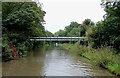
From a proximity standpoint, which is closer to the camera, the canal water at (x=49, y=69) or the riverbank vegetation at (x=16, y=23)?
the canal water at (x=49, y=69)

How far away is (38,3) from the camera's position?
58.5 feet

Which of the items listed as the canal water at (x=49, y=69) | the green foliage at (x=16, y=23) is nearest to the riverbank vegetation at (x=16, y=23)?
the green foliage at (x=16, y=23)

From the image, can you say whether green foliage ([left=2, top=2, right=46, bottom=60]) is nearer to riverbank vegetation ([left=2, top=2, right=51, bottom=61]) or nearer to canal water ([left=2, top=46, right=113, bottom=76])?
riverbank vegetation ([left=2, top=2, right=51, bottom=61])

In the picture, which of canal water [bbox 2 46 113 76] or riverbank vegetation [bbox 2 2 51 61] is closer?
canal water [bbox 2 46 113 76]

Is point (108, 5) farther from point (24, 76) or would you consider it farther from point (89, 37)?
point (24, 76)

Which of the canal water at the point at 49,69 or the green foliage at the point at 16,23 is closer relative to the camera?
the canal water at the point at 49,69

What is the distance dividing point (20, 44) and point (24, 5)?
441 centimetres

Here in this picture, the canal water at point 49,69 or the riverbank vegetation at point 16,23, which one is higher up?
the riverbank vegetation at point 16,23

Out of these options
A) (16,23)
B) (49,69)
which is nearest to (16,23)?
(16,23)

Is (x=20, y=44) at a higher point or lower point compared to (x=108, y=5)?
lower

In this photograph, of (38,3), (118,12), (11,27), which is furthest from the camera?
(38,3)

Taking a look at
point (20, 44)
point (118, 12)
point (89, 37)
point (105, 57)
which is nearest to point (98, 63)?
point (105, 57)

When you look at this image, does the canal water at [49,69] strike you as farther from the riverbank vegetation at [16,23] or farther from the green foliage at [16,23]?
the green foliage at [16,23]

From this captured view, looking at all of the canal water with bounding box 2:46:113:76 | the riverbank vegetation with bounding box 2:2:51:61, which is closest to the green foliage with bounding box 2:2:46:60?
the riverbank vegetation with bounding box 2:2:51:61
